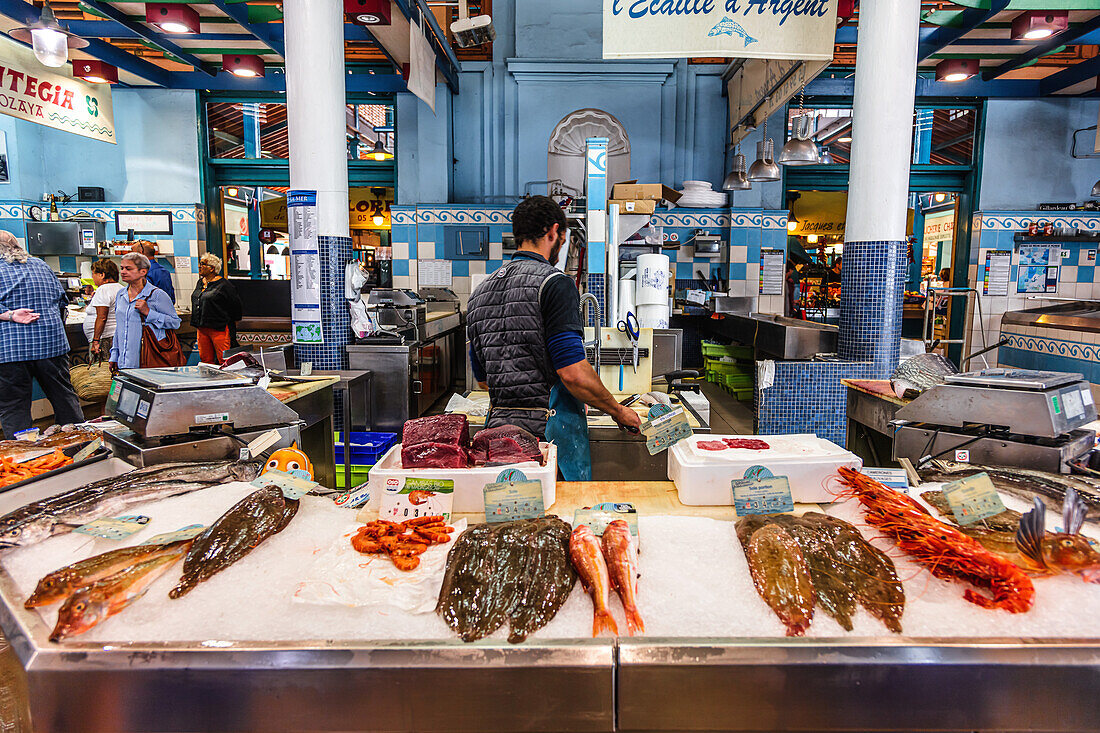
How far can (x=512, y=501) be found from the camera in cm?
169

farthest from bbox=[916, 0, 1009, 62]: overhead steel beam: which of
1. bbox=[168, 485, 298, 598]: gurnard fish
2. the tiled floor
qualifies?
bbox=[168, 485, 298, 598]: gurnard fish

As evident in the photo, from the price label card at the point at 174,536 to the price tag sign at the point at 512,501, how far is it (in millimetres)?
732

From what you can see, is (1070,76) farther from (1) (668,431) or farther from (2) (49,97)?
(2) (49,97)

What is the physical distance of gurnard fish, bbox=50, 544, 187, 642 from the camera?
4.09ft

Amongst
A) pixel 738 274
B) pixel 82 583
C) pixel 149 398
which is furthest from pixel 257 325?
pixel 82 583

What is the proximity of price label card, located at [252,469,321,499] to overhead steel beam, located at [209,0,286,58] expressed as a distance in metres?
5.78

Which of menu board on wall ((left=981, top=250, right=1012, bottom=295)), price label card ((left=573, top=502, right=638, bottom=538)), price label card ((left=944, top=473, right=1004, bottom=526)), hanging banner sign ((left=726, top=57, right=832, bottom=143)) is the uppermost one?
hanging banner sign ((left=726, top=57, right=832, bottom=143))

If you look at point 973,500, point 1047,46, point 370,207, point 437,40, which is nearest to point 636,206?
point 973,500

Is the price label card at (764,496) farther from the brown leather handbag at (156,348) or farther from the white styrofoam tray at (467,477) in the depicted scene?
the brown leather handbag at (156,348)

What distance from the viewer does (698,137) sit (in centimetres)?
927

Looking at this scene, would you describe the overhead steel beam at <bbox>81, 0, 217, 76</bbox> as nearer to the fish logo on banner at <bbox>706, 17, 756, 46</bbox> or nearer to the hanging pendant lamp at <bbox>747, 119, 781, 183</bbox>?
the fish logo on banner at <bbox>706, 17, 756, 46</bbox>

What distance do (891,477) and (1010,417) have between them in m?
0.85

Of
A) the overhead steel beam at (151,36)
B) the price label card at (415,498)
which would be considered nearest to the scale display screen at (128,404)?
the price label card at (415,498)

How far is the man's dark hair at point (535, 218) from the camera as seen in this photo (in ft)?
9.00
